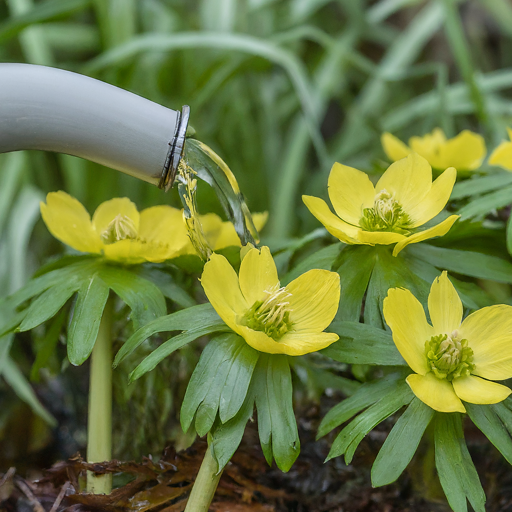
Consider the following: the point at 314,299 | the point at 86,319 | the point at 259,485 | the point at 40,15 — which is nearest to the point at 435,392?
the point at 314,299

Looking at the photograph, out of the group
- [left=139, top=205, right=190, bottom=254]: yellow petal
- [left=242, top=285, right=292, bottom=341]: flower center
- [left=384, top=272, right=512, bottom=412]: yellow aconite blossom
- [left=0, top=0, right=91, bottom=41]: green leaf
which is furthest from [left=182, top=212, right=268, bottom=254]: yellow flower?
[left=0, top=0, right=91, bottom=41]: green leaf

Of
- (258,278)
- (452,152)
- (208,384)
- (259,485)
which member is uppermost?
(452,152)

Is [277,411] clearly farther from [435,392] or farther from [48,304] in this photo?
[48,304]

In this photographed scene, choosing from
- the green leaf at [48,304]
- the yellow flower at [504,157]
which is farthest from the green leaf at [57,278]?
the yellow flower at [504,157]

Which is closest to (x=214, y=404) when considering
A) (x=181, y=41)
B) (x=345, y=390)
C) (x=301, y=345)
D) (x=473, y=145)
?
(x=301, y=345)

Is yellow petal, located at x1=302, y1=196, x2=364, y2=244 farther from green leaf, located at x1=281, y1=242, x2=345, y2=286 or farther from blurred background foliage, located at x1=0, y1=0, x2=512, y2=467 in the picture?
blurred background foliage, located at x1=0, y1=0, x2=512, y2=467

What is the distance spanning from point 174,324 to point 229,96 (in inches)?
45.2

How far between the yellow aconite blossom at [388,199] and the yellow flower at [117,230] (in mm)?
191

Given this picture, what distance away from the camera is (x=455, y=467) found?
1.52 ft

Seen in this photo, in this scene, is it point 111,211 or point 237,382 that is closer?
point 237,382

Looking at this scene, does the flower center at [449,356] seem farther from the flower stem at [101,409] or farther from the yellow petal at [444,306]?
the flower stem at [101,409]

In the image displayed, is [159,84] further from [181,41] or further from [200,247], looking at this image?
[200,247]

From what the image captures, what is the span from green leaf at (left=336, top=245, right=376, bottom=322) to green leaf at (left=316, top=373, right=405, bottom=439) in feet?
0.23

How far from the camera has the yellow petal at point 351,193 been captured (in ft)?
1.97
